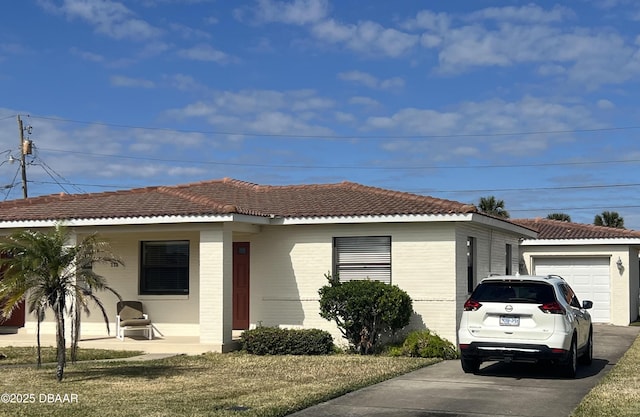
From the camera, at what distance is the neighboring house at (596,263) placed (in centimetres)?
2739

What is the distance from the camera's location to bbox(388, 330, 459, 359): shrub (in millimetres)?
16578

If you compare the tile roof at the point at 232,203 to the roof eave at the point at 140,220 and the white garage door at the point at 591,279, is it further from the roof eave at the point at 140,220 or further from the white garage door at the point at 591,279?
the white garage door at the point at 591,279

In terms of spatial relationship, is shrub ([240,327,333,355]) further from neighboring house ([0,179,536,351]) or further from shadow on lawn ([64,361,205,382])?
shadow on lawn ([64,361,205,382])

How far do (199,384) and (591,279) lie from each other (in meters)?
19.4

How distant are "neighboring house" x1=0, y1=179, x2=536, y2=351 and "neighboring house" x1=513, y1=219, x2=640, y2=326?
25.0ft

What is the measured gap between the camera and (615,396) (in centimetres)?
1111

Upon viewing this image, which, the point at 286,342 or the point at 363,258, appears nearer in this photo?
the point at 286,342

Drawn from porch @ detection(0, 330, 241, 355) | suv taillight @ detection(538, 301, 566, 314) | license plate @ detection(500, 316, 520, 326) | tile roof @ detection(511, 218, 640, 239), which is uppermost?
tile roof @ detection(511, 218, 640, 239)

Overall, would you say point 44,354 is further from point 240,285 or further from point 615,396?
point 615,396

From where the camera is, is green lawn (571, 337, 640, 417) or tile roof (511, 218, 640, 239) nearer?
green lawn (571, 337, 640, 417)

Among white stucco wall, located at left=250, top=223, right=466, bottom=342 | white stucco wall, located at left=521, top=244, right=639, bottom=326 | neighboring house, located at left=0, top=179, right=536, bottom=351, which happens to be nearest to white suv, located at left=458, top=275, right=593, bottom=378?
neighboring house, located at left=0, top=179, right=536, bottom=351

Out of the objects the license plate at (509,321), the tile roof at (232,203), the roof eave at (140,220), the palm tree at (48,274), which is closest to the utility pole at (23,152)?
the tile roof at (232,203)

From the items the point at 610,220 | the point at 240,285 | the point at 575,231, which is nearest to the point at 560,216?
the point at 610,220

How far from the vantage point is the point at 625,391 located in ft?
38.0
